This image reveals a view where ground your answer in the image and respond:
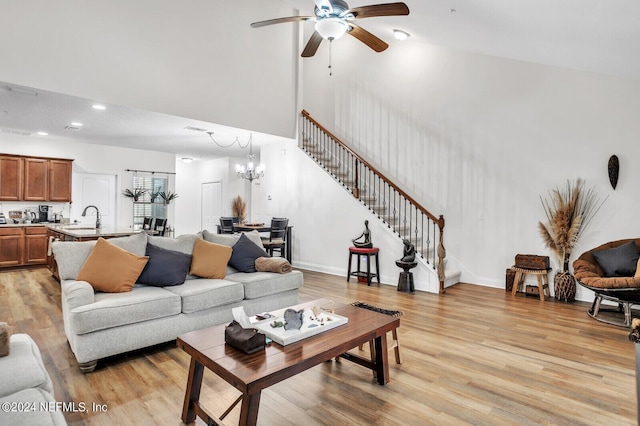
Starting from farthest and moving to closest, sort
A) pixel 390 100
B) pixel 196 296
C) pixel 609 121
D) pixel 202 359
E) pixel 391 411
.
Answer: pixel 390 100, pixel 609 121, pixel 196 296, pixel 391 411, pixel 202 359

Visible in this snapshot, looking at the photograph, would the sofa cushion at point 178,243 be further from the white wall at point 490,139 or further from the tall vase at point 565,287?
the tall vase at point 565,287

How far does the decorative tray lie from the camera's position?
2.18 meters

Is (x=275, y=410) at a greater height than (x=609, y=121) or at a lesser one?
lesser

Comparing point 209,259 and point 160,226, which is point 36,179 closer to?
point 160,226

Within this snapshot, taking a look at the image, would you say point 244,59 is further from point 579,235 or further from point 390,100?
point 579,235

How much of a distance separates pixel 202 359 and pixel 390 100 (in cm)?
644

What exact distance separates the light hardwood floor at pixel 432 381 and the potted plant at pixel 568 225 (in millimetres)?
880

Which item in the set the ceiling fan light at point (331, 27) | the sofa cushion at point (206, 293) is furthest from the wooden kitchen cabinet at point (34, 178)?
the ceiling fan light at point (331, 27)

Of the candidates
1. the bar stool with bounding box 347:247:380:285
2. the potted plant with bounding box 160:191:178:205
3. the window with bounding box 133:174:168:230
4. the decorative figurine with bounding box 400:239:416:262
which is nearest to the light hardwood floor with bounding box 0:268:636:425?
the decorative figurine with bounding box 400:239:416:262

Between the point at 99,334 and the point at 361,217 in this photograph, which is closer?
the point at 99,334

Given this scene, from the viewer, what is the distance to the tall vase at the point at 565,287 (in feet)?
16.1

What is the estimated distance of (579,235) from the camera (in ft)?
16.7

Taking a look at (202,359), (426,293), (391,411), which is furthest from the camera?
(426,293)

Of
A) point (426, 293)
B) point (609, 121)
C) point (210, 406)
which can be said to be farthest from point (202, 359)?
point (609, 121)
